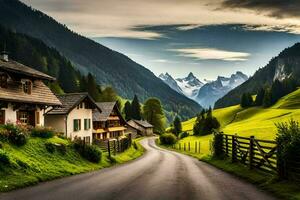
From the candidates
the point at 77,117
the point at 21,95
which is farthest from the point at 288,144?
the point at 77,117

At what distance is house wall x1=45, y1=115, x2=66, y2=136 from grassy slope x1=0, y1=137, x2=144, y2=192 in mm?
23529

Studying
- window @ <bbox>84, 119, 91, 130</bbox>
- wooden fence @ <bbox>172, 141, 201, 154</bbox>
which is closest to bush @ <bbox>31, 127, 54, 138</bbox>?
window @ <bbox>84, 119, 91, 130</bbox>

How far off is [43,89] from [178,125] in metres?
114

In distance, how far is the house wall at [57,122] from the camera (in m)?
57.0

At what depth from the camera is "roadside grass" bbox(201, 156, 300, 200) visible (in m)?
18.1

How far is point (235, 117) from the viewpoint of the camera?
189 m

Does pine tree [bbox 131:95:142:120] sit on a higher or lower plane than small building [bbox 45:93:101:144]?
lower

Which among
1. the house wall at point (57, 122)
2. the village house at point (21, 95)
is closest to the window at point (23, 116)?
the village house at point (21, 95)

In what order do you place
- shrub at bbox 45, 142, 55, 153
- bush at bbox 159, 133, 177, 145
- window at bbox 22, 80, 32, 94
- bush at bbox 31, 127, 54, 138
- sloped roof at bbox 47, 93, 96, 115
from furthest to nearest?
bush at bbox 159, 133, 177, 145 → sloped roof at bbox 47, 93, 96, 115 → window at bbox 22, 80, 32, 94 → bush at bbox 31, 127, 54, 138 → shrub at bbox 45, 142, 55, 153

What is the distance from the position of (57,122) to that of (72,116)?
2.68 metres

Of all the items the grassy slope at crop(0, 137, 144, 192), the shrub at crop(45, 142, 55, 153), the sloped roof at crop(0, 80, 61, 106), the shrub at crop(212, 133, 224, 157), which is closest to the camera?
the grassy slope at crop(0, 137, 144, 192)

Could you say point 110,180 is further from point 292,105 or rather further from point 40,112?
point 292,105

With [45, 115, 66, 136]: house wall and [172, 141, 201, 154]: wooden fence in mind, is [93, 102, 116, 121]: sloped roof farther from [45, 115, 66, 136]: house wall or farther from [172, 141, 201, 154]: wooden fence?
[45, 115, 66, 136]: house wall

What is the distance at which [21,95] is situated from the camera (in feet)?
140
